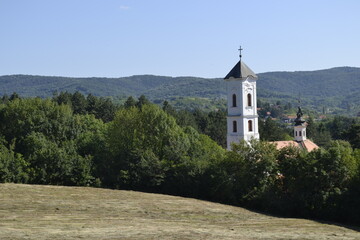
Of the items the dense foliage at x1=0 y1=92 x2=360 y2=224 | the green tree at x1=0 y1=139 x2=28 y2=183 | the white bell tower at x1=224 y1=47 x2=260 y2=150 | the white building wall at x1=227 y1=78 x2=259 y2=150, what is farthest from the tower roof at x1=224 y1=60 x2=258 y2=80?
the green tree at x1=0 y1=139 x2=28 y2=183

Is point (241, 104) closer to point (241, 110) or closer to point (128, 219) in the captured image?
point (241, 110)

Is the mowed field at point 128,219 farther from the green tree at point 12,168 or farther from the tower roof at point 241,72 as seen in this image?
the tower roof at point 241,72

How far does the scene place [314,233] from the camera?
33375 millimetres

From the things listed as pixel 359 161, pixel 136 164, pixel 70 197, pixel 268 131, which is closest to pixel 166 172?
pixel 136 164

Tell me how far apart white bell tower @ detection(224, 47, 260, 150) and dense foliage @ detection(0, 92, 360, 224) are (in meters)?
3.64

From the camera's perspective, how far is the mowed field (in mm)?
29531

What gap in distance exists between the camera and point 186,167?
46.1 m

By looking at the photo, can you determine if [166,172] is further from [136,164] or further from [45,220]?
[45,220]

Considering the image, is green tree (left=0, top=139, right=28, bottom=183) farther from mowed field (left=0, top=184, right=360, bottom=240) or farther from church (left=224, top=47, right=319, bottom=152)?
church (left=224, top=47, right=319, bottom=152)

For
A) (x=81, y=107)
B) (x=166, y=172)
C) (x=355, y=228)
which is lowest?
(x=355, y=228)

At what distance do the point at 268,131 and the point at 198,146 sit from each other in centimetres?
5085

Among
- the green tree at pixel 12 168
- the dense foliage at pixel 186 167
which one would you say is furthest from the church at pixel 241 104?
the green tree at pixel 12 168

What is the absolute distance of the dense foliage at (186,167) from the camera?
40.8 metres

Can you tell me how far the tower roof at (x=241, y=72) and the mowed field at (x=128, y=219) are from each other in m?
18.4
